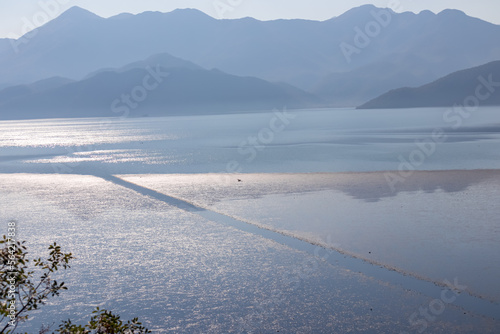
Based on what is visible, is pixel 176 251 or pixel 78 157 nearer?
pixel 176 251

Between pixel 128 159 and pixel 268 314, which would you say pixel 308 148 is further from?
pixel 268 314

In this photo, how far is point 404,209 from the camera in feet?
63.4

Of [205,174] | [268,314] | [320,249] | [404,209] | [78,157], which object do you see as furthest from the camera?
[78,157]

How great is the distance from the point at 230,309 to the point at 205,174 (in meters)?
22.6

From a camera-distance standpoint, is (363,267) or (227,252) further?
(227,252)

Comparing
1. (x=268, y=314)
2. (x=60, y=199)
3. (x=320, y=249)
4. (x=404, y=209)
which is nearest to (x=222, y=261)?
(x=320, y=249)

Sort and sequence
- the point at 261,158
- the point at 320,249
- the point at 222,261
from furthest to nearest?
the point at 261,158
the point at 320,249
the point at 222,261

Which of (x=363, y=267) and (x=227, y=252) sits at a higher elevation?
(x=227, y=252)

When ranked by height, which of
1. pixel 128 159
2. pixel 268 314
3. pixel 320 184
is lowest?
pixel 268 314

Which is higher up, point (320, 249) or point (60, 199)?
point (60, 199)

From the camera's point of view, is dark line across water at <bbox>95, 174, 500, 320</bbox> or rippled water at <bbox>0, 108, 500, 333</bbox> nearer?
rippled water at <bbox>0, 108, 500, 333</bbox>

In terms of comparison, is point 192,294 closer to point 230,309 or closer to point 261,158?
point 230,309

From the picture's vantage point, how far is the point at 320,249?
14547mm

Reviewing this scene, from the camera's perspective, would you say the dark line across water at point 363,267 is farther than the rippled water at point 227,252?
Yes
